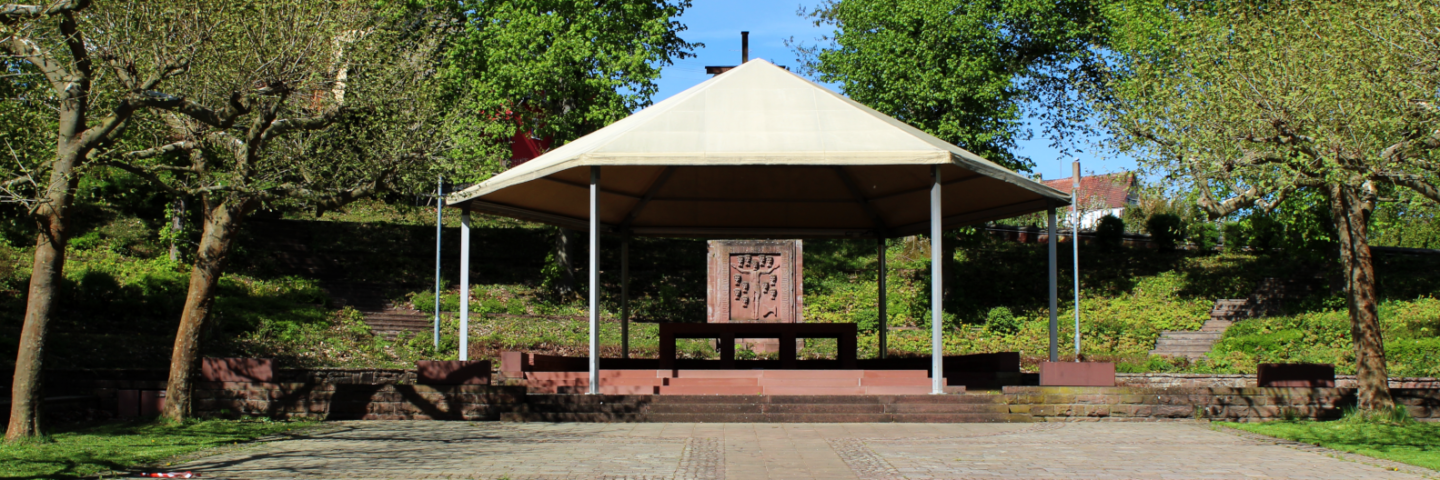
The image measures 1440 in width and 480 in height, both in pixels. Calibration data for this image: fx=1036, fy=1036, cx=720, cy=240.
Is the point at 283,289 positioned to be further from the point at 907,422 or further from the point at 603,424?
the point at 907,422

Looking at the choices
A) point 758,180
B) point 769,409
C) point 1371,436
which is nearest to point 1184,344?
point 758,180

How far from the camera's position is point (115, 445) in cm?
975

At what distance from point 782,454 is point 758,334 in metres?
6.58

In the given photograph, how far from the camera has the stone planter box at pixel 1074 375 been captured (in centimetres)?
1286

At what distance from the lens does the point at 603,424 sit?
12406mm

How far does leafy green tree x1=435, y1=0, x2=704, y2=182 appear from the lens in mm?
26594

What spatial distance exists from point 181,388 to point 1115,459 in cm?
1030

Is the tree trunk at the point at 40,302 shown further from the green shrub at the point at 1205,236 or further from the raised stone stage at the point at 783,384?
the green shrub at the point at 1205,236

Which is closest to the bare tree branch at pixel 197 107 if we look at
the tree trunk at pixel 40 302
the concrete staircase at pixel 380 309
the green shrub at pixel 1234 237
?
the tree trunk at pixel 40 302

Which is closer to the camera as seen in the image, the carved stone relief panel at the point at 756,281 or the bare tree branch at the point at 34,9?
the bare tree branch at the point at 34,9

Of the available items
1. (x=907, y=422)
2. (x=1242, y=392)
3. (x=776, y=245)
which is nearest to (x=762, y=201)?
(x=776, y=245)

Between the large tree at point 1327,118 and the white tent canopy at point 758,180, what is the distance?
2278mm

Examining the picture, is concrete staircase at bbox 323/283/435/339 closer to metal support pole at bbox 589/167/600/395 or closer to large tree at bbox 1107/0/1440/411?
metal support pole at bbox 589/167/600/395

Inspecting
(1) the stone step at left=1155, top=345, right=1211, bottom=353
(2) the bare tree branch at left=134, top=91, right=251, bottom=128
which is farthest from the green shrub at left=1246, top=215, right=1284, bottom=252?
(2) the bare tree branch at left=134, top=91, right=251, bottom=128
